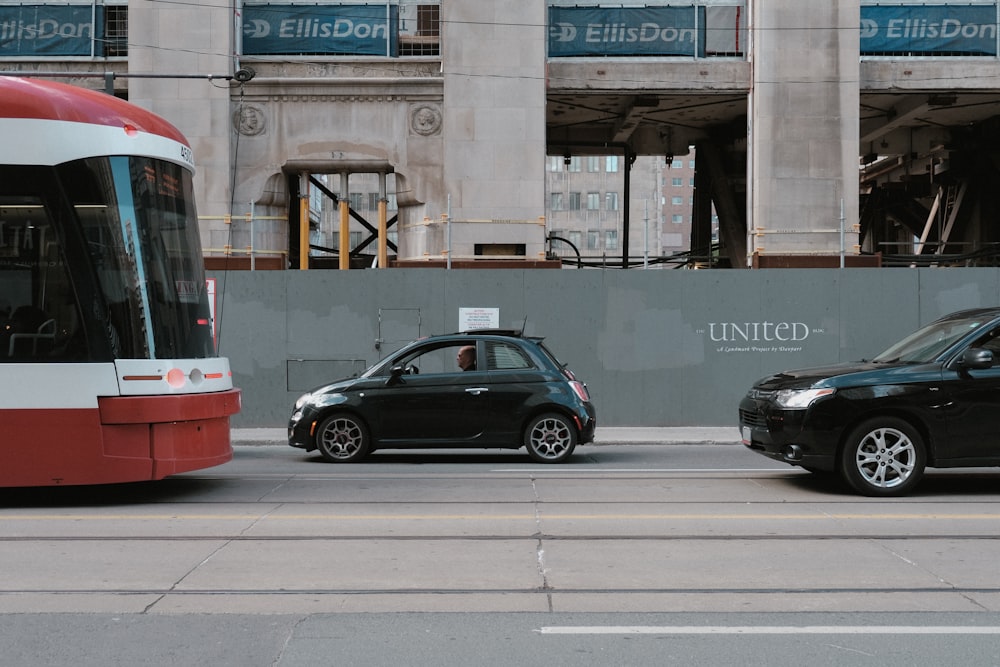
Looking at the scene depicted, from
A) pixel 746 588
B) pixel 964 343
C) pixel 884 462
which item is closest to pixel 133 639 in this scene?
pixel 746 588

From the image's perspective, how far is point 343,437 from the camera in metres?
12.8

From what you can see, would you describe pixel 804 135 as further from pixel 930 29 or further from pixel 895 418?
pixel 895 418

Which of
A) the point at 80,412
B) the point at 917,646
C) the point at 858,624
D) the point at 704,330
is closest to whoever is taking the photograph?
the point at 917,646

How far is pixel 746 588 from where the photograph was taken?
6.26 m

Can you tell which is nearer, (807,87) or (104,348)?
(104,348)

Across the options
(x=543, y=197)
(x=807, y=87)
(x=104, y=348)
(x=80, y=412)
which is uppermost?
(x=807, y=87)

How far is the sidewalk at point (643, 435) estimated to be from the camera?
15.8 meters

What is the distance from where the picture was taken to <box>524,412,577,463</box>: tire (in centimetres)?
1273

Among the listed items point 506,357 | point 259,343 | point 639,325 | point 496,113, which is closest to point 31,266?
point 506,357

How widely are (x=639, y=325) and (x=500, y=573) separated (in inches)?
456

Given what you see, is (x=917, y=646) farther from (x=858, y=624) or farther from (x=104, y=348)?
(x=104, y=348)

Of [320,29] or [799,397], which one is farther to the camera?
[320,29]

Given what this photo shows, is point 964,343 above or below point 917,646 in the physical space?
above

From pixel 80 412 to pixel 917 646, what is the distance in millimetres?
6692
